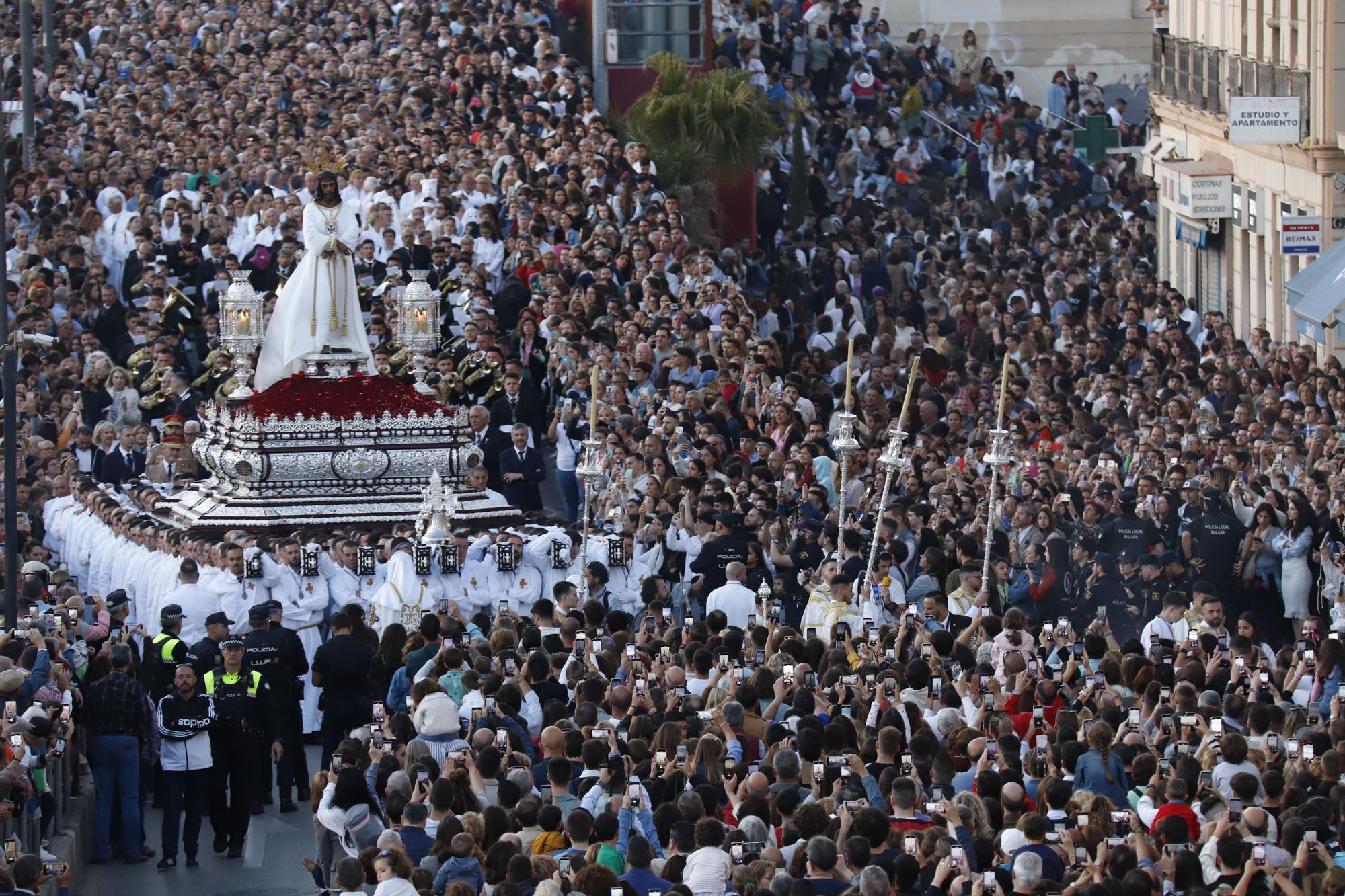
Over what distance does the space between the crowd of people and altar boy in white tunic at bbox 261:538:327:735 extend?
43 mm

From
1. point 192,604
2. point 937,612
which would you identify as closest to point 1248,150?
Result: point 937,612

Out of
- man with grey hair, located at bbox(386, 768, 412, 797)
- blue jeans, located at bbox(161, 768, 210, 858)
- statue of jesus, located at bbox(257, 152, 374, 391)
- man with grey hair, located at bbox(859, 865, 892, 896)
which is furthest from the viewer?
statue of jesus, located at bbox(257, 152, 374, 391)

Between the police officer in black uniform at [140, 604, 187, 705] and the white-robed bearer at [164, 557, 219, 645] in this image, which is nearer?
the police officer in black uniform at [140, 604, 187, 705]

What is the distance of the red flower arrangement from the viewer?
82.8ft

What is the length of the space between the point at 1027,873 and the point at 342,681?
7550mm

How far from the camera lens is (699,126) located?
118 ft

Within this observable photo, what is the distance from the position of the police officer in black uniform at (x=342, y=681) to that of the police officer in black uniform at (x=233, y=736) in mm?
421

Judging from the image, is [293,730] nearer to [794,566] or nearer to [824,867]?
[794,566]

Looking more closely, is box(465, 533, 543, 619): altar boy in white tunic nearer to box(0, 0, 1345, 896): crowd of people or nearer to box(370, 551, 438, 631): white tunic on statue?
box(0, 0, 1345, 896): crowd of people

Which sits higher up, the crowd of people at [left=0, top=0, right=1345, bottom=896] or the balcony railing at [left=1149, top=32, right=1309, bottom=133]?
the balcony railing at [left=1149, top=32, right=1309, bottom=133]

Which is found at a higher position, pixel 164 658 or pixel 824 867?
pixel 824 867

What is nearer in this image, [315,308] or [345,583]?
[345,583]

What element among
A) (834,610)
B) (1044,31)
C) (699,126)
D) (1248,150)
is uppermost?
(1044,31)

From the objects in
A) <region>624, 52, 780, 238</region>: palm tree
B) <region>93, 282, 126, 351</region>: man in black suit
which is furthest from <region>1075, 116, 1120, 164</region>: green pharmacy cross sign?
<region>93, 282, 126, 351</region>: man in black suit
